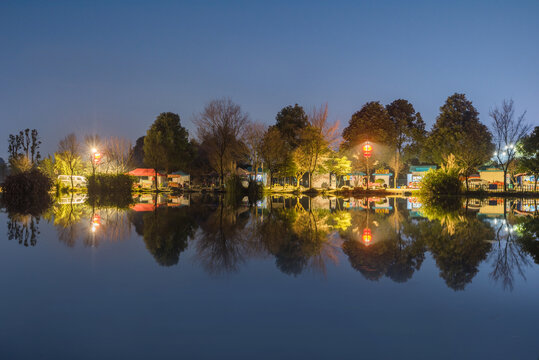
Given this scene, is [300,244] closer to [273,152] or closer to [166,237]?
[166,237]

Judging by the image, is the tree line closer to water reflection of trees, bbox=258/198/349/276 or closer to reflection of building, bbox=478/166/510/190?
reflection of building, bbox=478/166/510/190

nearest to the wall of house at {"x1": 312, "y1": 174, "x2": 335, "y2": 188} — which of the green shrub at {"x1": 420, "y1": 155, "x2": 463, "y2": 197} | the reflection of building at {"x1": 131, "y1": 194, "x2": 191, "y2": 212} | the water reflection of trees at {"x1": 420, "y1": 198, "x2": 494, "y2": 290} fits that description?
the green shrub at {"x1": 420, "y1": 155, "x2": 463, "y2": 197}

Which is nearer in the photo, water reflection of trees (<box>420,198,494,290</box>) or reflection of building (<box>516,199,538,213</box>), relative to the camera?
water reflection of trees (<box>420,198,494,290</box>)

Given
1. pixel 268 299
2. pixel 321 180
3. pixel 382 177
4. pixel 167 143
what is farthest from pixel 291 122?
pixel 268 299

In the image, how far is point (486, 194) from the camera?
101ft

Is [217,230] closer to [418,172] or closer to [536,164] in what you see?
[536,164]

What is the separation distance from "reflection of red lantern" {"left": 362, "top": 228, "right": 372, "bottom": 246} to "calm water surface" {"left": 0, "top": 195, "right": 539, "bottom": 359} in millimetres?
168

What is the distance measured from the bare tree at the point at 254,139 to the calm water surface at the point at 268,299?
111ft

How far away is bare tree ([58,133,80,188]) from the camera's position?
42.9m

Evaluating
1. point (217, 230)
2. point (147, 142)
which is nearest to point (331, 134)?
point (147, 142)

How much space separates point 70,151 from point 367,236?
4573 centimetres

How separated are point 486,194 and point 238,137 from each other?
943 inches

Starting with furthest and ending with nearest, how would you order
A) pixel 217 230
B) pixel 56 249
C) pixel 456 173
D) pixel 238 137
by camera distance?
pixel 238 137, pixel 456 173, pixel 217 230, pixel 56 249

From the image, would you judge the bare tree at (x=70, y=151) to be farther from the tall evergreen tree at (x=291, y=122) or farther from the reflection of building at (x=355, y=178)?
the reflection of building at (x=355, y=178)
